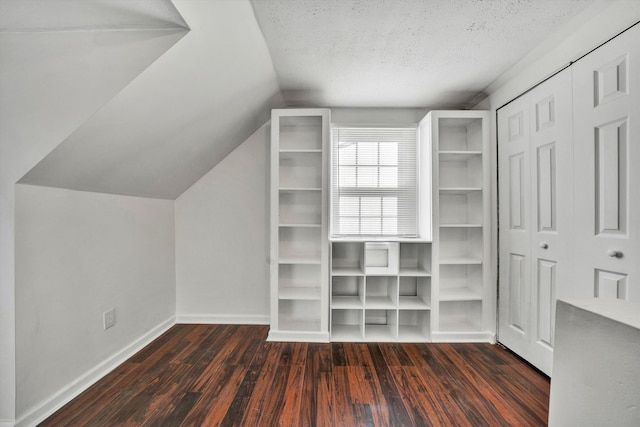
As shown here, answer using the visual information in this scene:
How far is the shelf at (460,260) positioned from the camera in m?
2.73

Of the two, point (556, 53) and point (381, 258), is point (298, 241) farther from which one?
point (556, 53)

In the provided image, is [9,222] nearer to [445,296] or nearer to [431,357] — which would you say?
[431,357]

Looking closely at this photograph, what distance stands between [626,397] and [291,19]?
209 cm

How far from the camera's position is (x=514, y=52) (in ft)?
6.97

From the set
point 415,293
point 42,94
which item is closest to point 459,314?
point 415,293

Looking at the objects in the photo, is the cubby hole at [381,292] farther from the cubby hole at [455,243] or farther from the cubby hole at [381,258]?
the cubby hole at [455,243]

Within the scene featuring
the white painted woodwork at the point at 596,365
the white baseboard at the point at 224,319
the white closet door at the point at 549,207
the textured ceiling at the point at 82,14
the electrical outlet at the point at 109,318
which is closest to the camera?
the white painted woodwork at the point at 596,365

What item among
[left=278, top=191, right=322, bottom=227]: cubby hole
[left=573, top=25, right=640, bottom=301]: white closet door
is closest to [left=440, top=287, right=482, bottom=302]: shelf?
[left=573, top=25, right=640, bottom=301]: white closet door

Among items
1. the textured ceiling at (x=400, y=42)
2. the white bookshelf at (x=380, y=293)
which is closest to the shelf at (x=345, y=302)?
the white bookshelf at (x=380, y=293)

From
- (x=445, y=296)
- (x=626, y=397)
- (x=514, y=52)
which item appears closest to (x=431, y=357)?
(x=445, y=296)

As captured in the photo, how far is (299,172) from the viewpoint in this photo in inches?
122

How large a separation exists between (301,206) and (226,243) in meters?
0.88

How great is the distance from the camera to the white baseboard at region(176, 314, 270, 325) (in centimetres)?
316

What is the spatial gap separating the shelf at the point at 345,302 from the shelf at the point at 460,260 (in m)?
0.84
